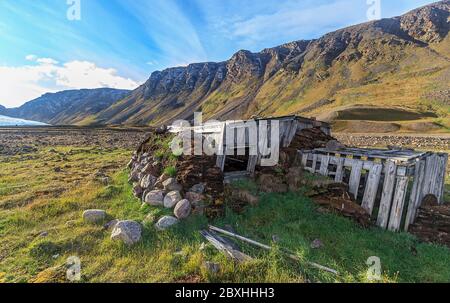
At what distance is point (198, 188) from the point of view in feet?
25.3

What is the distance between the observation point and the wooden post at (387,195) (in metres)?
6.86

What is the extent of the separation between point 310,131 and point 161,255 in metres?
7.60

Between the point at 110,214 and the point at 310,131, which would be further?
the point at 310,131

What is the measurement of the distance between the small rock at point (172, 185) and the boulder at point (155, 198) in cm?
21

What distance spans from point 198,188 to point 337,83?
347 ft

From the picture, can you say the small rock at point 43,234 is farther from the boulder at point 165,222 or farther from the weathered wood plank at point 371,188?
the weathered wood plank at point 371,188

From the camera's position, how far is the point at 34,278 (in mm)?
5117

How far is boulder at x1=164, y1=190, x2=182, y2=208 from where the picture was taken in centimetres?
734

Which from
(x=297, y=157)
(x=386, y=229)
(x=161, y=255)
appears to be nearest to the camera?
(x=161, y=255)

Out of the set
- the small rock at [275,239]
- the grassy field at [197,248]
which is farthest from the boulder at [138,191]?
the small rock at [275,239]

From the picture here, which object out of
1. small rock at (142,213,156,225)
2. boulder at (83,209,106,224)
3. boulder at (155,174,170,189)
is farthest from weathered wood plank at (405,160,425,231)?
boulder at (83,209,106,224)

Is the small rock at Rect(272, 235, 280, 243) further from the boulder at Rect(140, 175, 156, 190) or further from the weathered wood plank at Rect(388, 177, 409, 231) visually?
the boulder at Rect(140, 175, 156, 190)
